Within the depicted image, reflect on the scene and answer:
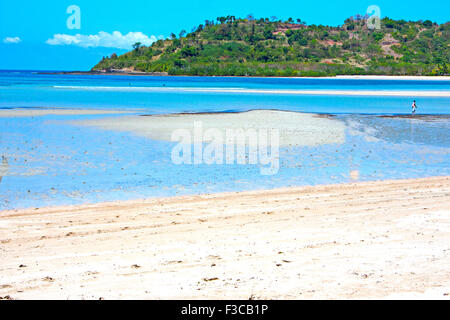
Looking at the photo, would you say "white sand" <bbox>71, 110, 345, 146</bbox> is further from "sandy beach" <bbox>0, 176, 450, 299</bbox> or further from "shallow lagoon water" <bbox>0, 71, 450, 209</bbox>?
"sandy beach" <bbox>0, 176, 450, 299</bbox>

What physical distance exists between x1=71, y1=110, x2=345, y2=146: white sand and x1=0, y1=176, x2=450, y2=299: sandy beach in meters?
10.5

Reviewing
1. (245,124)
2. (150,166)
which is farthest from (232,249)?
(245,124)

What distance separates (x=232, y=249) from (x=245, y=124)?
19.7 m

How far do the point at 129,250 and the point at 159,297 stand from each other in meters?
1.67

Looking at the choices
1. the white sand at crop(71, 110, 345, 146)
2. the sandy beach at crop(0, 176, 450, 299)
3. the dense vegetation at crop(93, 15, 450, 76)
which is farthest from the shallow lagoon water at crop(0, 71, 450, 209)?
the dense vegetation at crop(93, 15, 450, 76)

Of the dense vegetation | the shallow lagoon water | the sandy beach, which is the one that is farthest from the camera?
the dense vegetation

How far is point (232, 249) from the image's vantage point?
7.02m

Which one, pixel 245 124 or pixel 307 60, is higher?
pixel 307 60

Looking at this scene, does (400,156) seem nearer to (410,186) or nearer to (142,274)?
(410,186)

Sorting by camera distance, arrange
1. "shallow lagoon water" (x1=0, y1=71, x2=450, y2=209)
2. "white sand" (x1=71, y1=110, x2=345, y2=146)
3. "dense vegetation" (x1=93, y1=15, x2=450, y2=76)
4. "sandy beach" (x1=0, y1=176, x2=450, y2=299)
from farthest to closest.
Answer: "dense vegetation" (x1=93, y1=15, x2=450, y2=76)
"white sand" (x1=71, y1=110, x2=345, y2=146)
"shallow lagoon water" (x1=0, y1=71, x2=450, y2=209)
"sandy beach" (x1=0, y1=176, x2=450, y2=299)

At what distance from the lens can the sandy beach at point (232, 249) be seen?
5.67 meters

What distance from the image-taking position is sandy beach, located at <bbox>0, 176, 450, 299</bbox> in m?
5.67

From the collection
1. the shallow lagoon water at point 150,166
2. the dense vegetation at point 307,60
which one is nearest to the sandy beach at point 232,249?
the shallow lagoon water at point 150,166

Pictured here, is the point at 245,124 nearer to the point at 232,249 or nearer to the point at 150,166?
the point at 150,166
